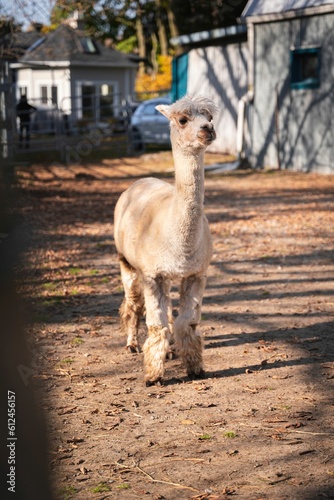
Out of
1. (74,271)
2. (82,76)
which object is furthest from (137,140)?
(74,271)

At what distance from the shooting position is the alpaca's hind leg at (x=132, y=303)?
6246 mm

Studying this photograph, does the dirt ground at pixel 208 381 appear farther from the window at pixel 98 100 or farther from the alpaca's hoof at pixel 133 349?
the window at pixel 98 100

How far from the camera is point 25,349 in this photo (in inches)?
53.9

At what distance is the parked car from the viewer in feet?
89.7

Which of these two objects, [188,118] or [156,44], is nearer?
[188,118]

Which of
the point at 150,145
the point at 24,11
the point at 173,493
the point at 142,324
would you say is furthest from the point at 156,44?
the point at 173,493

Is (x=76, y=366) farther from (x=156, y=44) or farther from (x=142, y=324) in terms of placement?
(x=156, y=44)

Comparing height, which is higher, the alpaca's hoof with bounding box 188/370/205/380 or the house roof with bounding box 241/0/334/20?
the house roof with bounding box 241/0/334/20

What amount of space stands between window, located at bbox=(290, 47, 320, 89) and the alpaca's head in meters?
14.1

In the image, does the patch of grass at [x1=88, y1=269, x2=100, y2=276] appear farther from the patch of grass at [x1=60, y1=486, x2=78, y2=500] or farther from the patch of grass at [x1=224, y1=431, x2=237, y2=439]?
the patch of grass at [x1=60, y1=486, x2=78, y2=500]

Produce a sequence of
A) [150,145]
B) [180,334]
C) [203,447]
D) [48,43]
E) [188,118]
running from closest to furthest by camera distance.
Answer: [203,447] → [188,118] → [180,334] → [150,145] → [48,43]

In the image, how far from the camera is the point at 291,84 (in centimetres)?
1931

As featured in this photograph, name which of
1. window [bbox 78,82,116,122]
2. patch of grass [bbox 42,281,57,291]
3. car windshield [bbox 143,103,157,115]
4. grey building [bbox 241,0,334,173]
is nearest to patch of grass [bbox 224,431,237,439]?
patch of grass [bbox 42,281,57,291]

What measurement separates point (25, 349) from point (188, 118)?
3.81 metres
